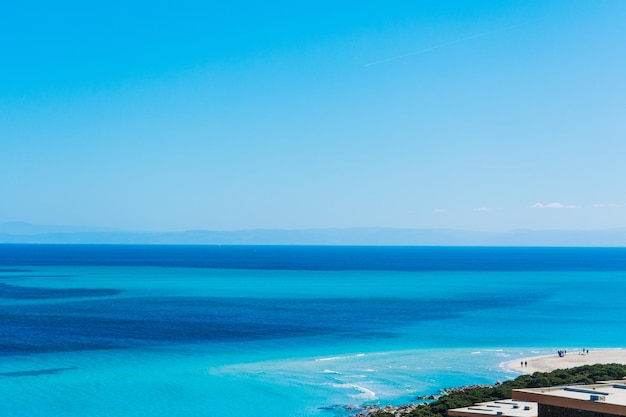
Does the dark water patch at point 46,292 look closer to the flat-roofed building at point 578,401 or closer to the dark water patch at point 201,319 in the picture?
the dark water patch at point 201,319

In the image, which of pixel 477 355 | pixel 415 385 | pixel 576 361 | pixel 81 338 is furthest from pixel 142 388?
pixel 576 361

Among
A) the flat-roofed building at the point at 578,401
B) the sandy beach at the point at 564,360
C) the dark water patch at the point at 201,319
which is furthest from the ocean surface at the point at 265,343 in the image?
the flat-roofed building at the point at 578,401

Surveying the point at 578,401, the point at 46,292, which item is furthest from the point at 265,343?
the point at 46,292

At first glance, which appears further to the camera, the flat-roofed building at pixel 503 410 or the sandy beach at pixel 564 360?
the sandy beach at pixel 564 360

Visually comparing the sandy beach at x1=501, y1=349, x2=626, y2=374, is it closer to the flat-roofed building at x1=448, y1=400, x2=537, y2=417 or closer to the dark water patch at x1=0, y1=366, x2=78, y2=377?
the flat-roofed building at x1=448, y1=400, x2=537, y2=417

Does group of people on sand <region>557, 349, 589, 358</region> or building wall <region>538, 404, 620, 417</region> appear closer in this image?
building wall <region>538, 404, 620, 417</region>

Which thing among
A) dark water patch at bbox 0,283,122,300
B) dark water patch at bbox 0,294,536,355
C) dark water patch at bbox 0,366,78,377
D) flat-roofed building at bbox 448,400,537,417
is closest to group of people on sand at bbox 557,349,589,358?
dark water patch at bbox 0,294,536,355
